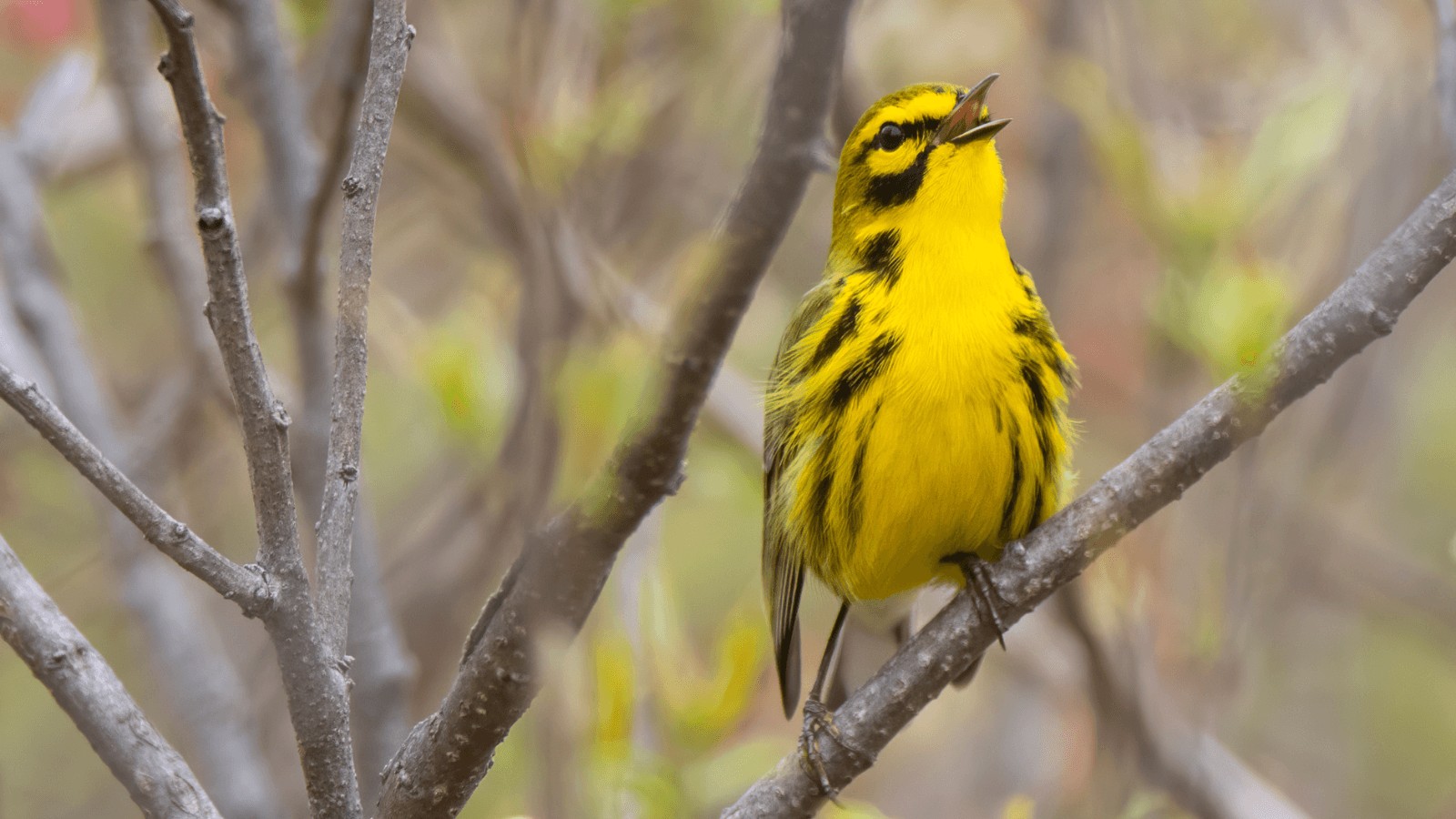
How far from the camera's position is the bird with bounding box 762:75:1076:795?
257 cm

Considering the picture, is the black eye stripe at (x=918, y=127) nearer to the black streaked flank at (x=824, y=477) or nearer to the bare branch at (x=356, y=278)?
the black streaked flank at (x=824, y=477)

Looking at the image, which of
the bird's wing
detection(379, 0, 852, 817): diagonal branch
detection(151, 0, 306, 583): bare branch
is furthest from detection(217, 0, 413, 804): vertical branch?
detection(151, 0, 306, 583): bare branch

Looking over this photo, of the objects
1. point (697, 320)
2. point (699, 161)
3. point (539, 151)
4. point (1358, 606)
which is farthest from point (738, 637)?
point (1358, 606)

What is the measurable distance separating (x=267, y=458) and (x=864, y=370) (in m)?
1.34

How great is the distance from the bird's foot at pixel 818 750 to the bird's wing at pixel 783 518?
644 mm

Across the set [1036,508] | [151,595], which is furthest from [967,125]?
[151,595]

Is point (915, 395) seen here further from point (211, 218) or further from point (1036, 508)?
point (211, 218)

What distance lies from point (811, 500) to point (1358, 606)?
284 cm

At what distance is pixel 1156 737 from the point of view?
322cm

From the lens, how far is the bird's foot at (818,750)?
6.64 feet

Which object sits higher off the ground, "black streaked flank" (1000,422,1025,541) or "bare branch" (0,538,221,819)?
"black streaked flank" (1000,422,1025,541)

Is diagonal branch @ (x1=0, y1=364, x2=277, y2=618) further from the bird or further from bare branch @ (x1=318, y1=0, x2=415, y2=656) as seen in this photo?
the bird

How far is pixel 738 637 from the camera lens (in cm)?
241

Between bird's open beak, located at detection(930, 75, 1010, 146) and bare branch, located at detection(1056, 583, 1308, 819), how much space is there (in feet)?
3.14
